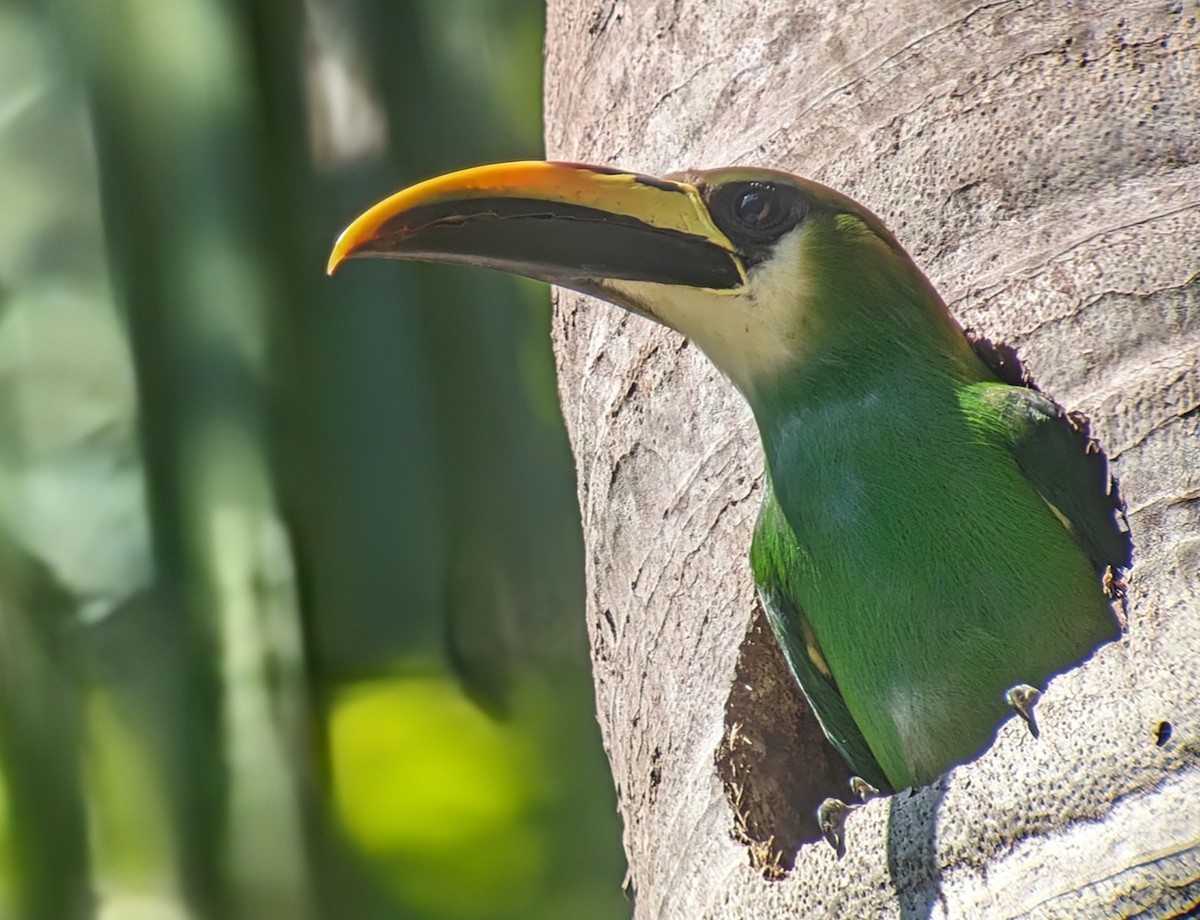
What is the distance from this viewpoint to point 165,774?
11.6 ft

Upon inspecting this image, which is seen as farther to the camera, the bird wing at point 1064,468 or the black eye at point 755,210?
the black eye at point 755,210

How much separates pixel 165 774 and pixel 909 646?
2279 mm

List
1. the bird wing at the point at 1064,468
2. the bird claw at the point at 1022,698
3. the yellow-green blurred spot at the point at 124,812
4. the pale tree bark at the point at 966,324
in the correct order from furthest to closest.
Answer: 1. the yellow-green blurred spot at the point at 124,812
2. the bird wing at the point at 1064,468
3. the bird claw at the point at 1022,698
4. the pale tree bark at the point at 966,324

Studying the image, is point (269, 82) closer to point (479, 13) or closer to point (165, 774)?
point (479, 13)

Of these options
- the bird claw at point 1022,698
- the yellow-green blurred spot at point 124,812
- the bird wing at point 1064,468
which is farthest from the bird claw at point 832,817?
the yellow-green blurred spot at point 124,812

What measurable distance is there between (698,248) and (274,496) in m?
2.15

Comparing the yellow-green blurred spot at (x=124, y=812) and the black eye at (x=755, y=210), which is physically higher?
the black eye at (x=755, y=210)

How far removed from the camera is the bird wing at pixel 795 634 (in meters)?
1.78

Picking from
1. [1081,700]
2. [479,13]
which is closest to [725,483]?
[1081,700]

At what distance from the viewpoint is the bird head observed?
1.65 m

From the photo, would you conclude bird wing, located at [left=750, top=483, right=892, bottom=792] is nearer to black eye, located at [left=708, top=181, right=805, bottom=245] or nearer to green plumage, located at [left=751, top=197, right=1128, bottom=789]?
green plumage, located at [left=751, top=197, right=1128, bottom=789]

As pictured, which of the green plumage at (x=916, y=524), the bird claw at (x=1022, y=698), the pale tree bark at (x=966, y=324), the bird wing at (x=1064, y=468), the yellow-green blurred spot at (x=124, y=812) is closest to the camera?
the pale tree bark at (x=966, y=324)

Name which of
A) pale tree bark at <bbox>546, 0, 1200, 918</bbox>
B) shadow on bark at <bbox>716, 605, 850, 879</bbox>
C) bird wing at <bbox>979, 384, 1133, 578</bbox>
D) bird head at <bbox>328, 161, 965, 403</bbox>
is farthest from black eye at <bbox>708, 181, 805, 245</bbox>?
shadow on bark at <bbox>716, 605, 850, 879</bbox>

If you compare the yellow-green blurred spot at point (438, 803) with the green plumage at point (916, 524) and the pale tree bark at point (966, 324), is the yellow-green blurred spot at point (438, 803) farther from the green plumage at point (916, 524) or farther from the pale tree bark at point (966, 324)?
the green plumage at point (916, 524)
